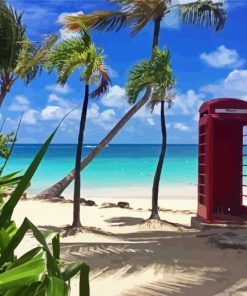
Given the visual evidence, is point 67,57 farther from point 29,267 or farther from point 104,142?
point 29,267

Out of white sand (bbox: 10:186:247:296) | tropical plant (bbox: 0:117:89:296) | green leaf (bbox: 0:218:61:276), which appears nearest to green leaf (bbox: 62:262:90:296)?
tropical plant (bbox: 0:117:89:296)

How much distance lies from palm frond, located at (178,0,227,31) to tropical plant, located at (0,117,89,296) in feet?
43.2

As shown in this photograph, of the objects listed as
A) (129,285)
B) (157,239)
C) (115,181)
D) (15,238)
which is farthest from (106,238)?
(115,181)

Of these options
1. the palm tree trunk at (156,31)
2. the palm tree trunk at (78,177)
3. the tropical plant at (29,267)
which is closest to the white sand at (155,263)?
the palm tree trunk at (78,177)

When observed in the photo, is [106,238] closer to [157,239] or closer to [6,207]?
[157,239]

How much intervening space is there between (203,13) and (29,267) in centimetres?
1381

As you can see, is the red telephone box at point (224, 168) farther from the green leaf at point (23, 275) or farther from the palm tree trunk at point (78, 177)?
the green leaf at point (23, 275)

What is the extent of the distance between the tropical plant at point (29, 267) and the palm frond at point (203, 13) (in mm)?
13177

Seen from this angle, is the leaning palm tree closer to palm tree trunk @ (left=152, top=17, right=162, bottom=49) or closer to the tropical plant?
palm tree trunk @ (left=152, top=17, right=162, bottom=49)

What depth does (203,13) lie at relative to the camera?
14.4 metres

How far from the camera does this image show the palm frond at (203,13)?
46.3 feet

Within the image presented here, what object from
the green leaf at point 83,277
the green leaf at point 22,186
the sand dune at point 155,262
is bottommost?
the sand dune at point 155,262

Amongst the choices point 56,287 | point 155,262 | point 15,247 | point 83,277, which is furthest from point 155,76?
point 56,287

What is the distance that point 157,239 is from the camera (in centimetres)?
822
